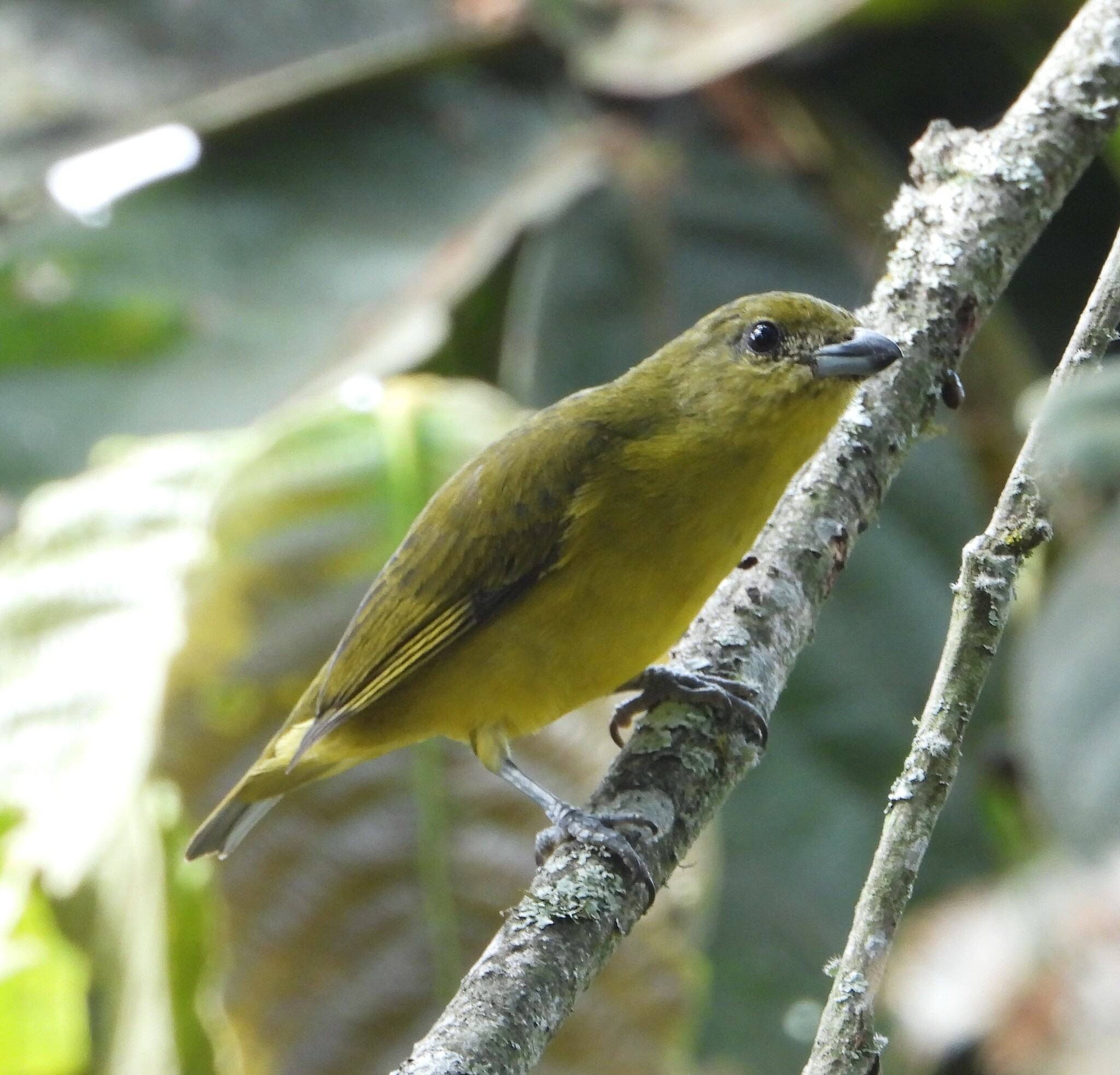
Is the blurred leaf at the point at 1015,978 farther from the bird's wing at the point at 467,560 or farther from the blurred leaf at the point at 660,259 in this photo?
the blurred leaf at the point at 660,259

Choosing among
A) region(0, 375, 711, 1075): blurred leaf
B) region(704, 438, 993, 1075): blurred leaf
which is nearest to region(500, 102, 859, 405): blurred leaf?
region(0, 375, 711, 1075): blurred leaf

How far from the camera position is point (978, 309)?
2.66m

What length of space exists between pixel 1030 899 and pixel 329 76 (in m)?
2.98

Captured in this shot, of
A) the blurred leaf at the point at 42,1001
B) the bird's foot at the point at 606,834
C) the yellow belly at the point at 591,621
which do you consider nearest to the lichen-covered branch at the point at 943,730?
the bird's foot at the point at 606,834

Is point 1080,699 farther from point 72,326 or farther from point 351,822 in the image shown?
point 72,326

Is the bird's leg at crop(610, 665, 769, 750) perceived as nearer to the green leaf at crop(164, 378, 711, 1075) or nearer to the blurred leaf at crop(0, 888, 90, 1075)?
the green leaf at crop(164, 378, 711, 1075)

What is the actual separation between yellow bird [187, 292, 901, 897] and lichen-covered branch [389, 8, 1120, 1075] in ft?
0.20

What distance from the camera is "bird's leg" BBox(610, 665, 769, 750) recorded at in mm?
2389

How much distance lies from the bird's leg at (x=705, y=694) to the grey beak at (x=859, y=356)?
57cm

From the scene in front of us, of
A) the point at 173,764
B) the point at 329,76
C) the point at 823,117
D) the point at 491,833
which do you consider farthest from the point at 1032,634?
the point at 329,76

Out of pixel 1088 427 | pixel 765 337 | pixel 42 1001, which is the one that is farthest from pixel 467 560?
pixel 1088 427

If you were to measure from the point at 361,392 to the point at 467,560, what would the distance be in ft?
2.47

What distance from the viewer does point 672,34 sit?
4.05 m

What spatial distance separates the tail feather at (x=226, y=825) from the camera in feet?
9.45
